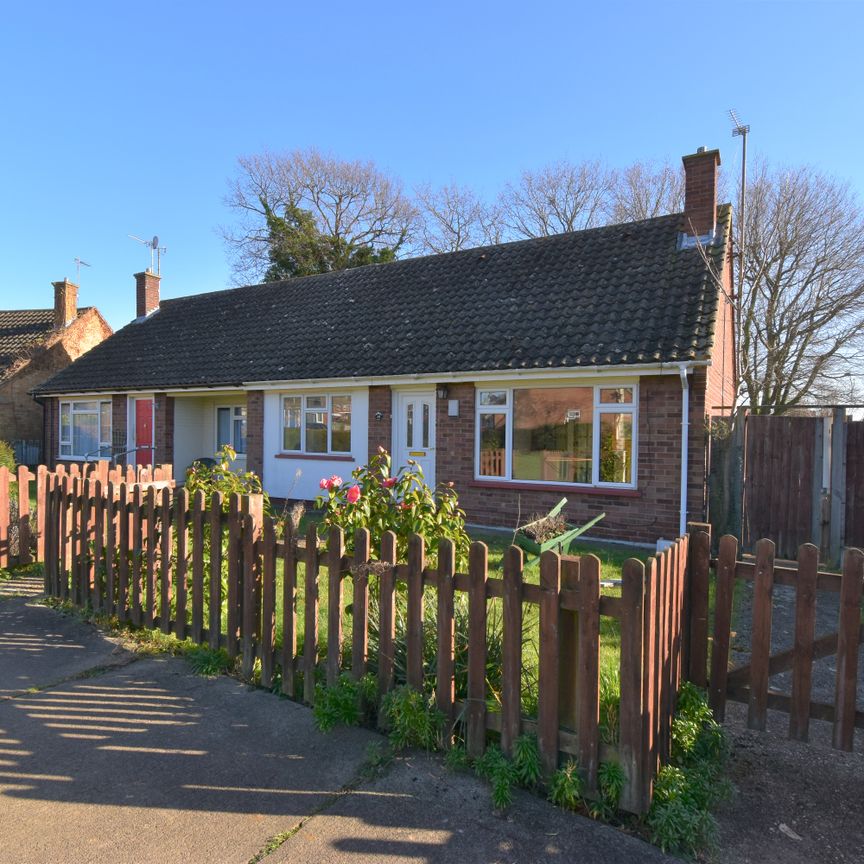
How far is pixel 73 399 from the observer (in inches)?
775

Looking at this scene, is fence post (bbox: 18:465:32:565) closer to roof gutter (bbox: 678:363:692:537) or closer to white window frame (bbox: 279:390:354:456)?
white window frame (bbox: 279:390:354:456)

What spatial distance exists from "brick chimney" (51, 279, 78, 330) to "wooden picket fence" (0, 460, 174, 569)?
70.1 ft

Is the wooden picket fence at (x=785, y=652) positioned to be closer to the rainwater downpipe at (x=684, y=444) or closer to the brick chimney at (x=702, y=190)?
the rainwater downpipe at (x=684, y=444)

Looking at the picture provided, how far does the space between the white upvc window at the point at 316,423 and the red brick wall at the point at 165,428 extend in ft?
14.2

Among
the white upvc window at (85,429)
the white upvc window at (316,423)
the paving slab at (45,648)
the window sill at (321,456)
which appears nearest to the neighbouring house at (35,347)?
the white upvc window at (85,429)

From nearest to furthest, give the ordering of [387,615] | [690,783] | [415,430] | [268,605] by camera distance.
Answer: [690,783] < [387,615] < [268,605] < [415,430]

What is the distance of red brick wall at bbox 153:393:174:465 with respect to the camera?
1683cm

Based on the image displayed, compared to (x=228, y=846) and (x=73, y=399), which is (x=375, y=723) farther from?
(x=73, y=399)

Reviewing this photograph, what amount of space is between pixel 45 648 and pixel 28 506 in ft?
10.8

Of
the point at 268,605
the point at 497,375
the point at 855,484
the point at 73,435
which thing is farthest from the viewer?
the point at 73,435

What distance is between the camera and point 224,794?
9.45ft

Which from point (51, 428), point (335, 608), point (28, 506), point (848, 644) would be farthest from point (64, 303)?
point (848, 644)

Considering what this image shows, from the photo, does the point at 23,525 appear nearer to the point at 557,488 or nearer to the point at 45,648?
the point at 45,648

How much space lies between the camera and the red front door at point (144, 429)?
57.0 feet
